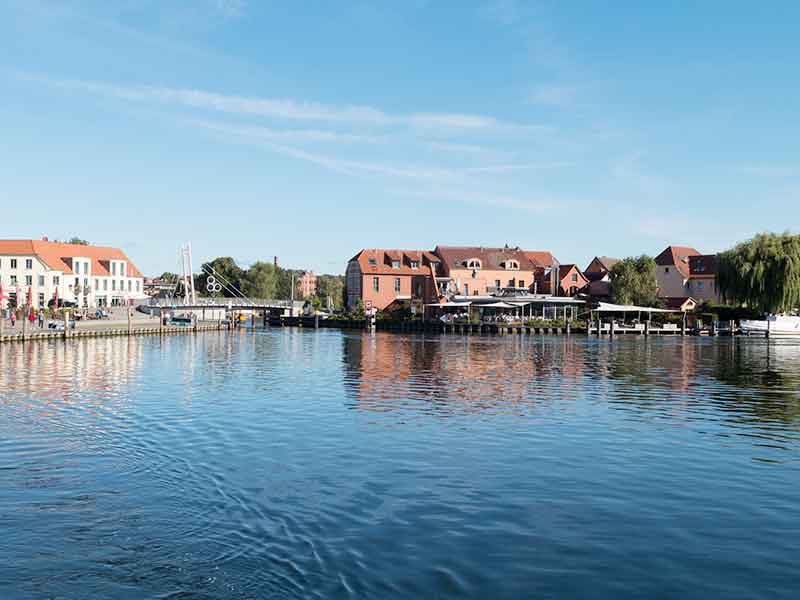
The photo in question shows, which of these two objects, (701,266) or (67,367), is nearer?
(67,367)

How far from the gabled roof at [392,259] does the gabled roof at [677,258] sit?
36482 millimetres

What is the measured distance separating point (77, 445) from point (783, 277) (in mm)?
80111

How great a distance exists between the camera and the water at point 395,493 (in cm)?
1031

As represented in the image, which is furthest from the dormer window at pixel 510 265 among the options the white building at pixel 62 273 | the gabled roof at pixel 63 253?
the gabled roof at pixel 63 253

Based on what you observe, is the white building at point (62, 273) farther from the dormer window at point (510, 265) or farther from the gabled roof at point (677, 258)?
the gabled roof at point (677, 258)

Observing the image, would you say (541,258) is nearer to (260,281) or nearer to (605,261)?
(605,261)

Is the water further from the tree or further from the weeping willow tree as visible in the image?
the tree

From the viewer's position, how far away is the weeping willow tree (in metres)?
80.9

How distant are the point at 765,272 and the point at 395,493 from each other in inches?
3097

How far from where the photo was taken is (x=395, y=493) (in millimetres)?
14703

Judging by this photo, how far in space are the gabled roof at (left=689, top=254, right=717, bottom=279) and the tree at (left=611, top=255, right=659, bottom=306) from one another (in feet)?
37.0

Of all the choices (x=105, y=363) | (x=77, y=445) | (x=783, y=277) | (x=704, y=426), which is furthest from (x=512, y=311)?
(x=77, y=445)

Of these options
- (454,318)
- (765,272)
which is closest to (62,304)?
(454,318)

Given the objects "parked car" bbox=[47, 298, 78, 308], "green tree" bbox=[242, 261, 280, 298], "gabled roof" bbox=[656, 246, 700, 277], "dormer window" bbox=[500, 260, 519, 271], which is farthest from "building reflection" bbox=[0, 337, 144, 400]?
"green tree" bbox=[242, 261, 280, 298]
